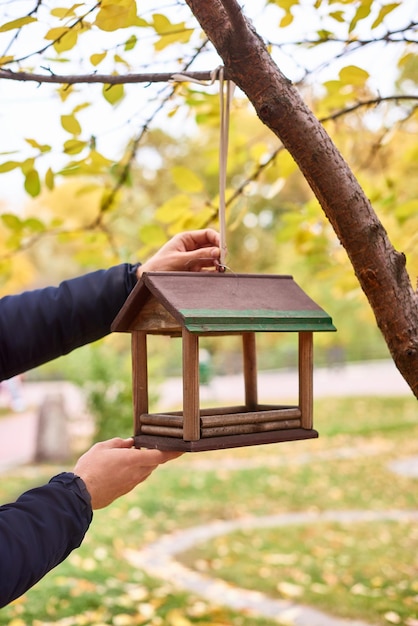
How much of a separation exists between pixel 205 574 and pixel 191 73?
13.9 ft

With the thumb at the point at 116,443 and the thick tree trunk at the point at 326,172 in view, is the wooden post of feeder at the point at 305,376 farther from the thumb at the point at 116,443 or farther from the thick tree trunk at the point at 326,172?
the thumb at the point at 116,443

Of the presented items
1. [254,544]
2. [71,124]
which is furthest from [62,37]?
[254,544]

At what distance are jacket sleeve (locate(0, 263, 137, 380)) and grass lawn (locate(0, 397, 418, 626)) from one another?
2.44m

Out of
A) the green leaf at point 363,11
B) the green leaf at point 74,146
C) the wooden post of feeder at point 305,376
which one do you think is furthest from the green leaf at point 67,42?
the wooden post of feeder at point 305,376

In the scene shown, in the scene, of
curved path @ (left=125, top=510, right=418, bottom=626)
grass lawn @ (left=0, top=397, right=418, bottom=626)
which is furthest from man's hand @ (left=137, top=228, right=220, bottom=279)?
curved path @ (left=125, top=510, right=418, bottom=626)

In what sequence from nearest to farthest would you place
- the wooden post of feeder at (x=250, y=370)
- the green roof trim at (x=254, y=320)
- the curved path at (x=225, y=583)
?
the green roof trim at (x=254, y=320)
the wooden post of feeder at (x=250, y=370)
the curved path at (x=225, y=583)

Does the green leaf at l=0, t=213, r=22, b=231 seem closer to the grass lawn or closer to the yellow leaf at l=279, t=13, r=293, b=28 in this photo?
the yellow leaf at l=279, t=13, r=293, b=28

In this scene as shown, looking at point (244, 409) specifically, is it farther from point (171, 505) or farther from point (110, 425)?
point (110, 425)

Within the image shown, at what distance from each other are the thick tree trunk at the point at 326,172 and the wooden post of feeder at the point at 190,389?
469mm

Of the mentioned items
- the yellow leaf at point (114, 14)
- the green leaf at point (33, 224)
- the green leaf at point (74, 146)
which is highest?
the yellow leaf at point (114, 14)

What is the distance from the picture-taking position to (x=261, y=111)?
70.7 inches

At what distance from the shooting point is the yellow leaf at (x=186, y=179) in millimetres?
2750

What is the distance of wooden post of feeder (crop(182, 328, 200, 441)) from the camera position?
1.71m

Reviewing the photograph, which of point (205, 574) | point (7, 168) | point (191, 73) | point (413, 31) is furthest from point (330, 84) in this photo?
point (205, 574)
